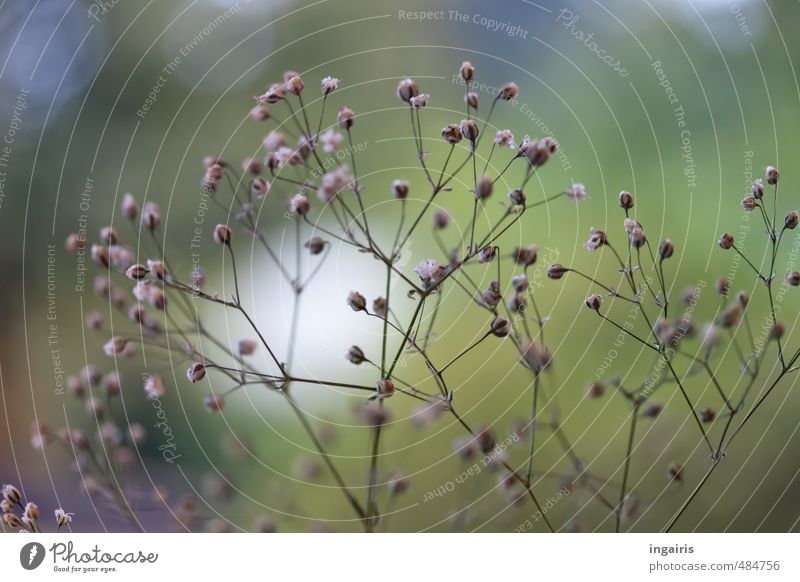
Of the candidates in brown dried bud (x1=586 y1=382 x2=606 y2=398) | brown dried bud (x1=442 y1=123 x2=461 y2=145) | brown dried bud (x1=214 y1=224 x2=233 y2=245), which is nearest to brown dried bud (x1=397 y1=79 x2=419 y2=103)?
brown dried bud (x1=442 y1=123 x2=461 y2=145)

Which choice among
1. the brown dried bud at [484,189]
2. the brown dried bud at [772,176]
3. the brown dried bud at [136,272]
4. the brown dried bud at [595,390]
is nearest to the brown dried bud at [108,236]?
the brown dried bud at [136,272]

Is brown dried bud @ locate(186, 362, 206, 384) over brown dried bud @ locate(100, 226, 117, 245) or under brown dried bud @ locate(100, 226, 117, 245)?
under

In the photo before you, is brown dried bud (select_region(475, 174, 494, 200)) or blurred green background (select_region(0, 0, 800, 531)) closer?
brown dried bud (select_region(475, 174, 494, 200))

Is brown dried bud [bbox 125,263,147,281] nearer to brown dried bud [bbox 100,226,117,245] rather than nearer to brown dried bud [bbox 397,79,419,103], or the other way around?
brown dried bud [bbox 100,226,117,245]

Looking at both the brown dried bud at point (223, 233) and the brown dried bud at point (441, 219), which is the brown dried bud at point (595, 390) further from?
the brown dried bud at point (223, 233)

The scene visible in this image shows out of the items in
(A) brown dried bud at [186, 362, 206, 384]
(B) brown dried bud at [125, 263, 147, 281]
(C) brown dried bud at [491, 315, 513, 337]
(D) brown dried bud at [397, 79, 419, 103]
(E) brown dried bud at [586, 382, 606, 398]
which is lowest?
(E) brown dried bud at [586, 382, 606, 398]

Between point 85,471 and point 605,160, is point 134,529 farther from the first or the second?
point 605,160

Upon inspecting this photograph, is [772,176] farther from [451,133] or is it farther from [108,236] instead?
[108,236]
